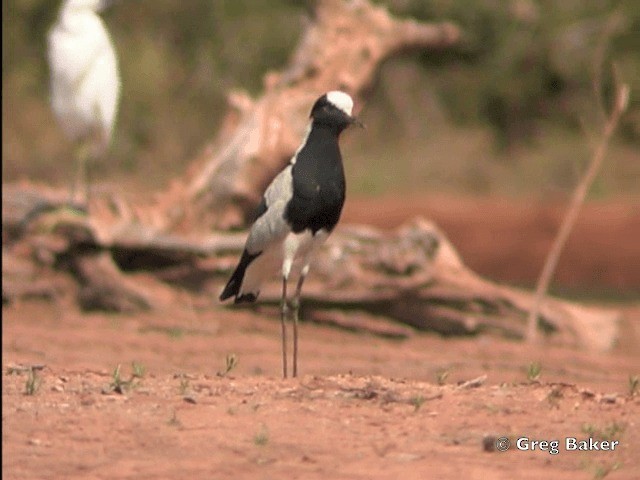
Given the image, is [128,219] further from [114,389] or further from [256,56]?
[256,56]

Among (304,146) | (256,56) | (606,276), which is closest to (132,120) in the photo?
(256,56)

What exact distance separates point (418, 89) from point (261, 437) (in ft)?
57.0

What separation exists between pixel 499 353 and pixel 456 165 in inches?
444

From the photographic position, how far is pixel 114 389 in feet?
20.9

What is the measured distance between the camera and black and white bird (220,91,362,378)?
24.2 feet

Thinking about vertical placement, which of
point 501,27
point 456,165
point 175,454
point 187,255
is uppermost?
point 501,27

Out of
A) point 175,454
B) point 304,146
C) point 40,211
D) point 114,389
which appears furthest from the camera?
point 40,211

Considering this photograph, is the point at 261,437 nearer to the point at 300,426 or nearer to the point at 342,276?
the point at 300,426

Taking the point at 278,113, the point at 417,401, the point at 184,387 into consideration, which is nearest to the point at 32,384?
the point at 184,387

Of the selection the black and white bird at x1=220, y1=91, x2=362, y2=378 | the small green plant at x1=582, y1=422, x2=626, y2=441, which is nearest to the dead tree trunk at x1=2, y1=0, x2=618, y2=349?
the black and white bird at x1=220, y1=91, x2=362, y2=378

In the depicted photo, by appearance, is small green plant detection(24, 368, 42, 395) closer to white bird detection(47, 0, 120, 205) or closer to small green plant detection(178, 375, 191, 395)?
small green plant detection(178, 375, 191, 395)

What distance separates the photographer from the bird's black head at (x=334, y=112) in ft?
25.0

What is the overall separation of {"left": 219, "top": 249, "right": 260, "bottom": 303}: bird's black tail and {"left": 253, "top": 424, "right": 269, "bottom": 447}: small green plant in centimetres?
207

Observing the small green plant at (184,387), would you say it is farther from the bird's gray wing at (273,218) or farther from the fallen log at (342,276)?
the fallen log at (342,276)
